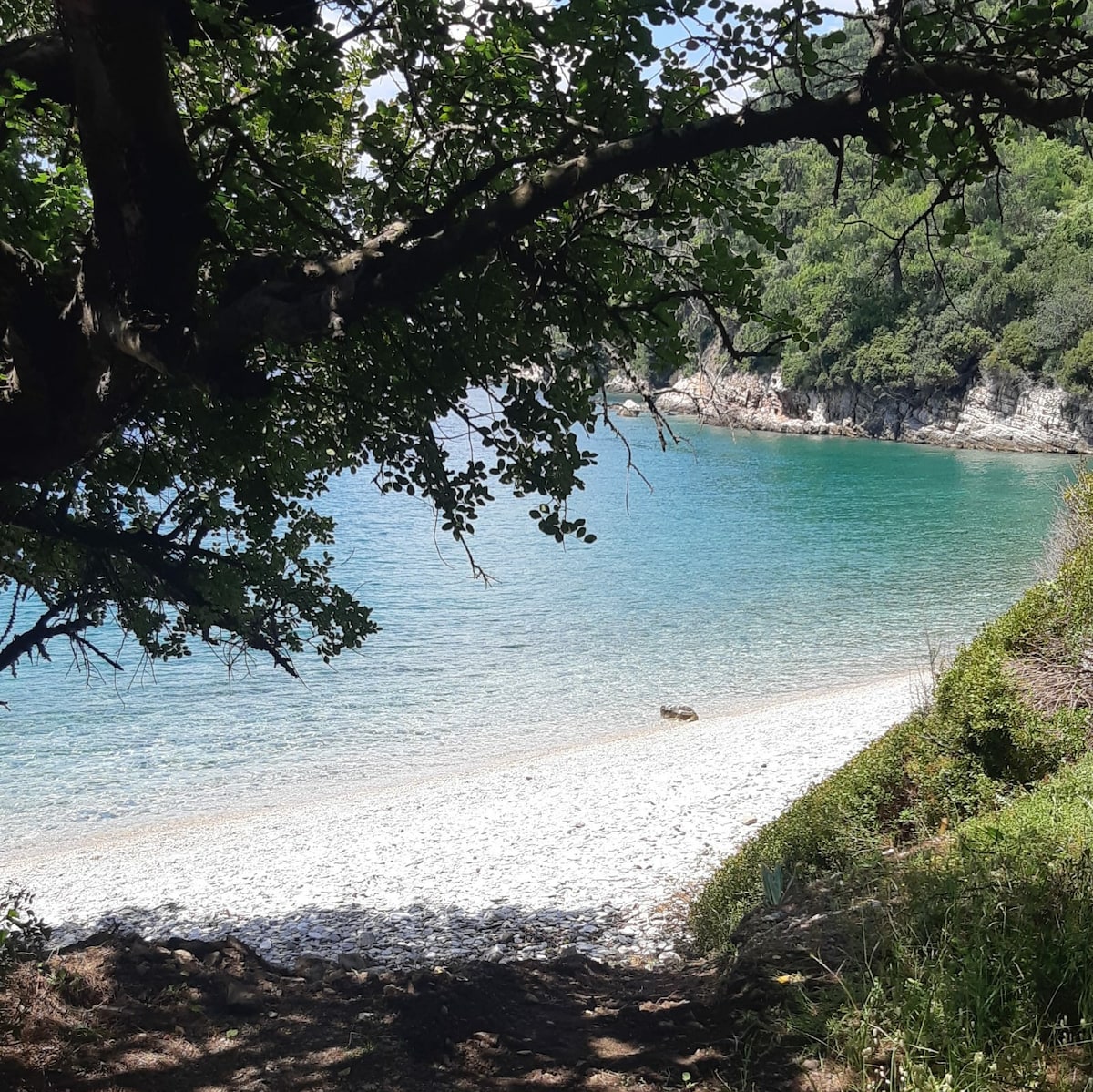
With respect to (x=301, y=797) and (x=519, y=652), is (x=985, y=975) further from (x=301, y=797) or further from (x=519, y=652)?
(x=519, y=652)

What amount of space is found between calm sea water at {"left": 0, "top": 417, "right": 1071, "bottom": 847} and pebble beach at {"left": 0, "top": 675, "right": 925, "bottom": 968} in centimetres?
157

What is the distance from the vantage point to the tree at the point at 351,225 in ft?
11.0

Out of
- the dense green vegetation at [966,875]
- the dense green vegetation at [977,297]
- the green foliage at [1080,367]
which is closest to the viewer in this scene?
the dense green vegetation at [966,875]

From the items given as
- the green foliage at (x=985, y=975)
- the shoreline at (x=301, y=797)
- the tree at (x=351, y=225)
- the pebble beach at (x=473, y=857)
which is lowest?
the shoreline at (x=301, y=797)

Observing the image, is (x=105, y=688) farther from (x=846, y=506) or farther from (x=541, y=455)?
(x=846, y=506)

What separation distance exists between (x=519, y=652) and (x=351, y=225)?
17.3 metres

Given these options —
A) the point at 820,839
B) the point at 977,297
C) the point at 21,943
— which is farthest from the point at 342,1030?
the point at 977,297

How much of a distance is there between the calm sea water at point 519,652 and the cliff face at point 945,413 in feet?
73.4

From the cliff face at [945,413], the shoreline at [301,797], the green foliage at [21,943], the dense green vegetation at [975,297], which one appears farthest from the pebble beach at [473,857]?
the dense green vegetation at [975,297]

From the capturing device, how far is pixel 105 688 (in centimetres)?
1920

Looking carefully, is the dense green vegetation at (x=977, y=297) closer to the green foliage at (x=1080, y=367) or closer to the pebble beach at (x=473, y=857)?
the green foliage at (x=1080, y=367)

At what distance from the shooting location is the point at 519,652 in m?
22.0

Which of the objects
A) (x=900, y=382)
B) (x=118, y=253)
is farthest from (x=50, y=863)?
(x=900, y=382)

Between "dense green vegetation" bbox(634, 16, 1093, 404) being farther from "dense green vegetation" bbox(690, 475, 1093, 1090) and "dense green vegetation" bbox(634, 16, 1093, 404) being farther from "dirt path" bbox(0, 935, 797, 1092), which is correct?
"dirt path" bbox(0, 935, 797, 1092)
